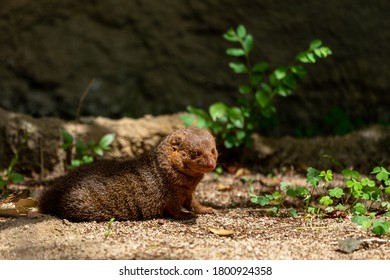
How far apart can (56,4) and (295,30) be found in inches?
126

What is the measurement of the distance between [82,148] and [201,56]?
8.30ft

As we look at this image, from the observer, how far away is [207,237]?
16.0ft

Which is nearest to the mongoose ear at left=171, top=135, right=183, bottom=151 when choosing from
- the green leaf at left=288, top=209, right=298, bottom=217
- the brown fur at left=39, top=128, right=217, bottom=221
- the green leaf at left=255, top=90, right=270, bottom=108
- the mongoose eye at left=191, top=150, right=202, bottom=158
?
the brown fur at left=39, top=128, right=217, bottom=221

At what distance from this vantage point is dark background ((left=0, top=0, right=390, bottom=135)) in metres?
8.39

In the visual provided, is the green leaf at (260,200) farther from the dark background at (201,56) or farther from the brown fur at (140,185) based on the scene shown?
the dark background at (201,56)

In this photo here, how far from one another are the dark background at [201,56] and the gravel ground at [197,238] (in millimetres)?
3182

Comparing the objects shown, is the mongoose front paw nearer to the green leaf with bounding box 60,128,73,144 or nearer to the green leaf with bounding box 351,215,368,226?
the green leaf with bounding box 351,215,368,226

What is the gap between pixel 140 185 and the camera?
5.49 meters

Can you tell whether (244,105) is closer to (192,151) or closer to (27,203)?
(192,151)

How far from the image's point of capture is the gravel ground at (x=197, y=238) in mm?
4375

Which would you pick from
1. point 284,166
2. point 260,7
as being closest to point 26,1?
point 260,7

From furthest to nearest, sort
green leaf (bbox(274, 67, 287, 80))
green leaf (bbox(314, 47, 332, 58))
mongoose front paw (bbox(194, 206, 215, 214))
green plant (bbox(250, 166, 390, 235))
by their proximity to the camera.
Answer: green leaf (bbox(274, 67, 287, 80)) → green leaf (bbox(314, 47, 332, 58)) → mongoose front paw (bbox(194, 206, 215, 214)) → green plant (bbox(250, 166, 390, 235))

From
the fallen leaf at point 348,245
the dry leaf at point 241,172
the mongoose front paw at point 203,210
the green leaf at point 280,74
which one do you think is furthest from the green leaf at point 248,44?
the fallen leaf at point 348,245
